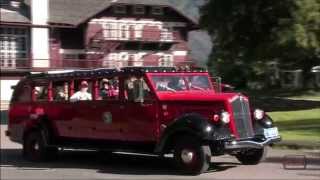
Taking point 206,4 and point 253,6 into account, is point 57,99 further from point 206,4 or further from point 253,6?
point 206,4

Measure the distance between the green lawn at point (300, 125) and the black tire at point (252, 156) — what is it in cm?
510

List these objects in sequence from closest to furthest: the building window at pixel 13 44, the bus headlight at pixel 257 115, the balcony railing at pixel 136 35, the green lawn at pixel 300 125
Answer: the bus headlight at pixel 257 115 < the green lawn at pixel 300 125 < the building window at pixel 13 44 < the balcony railing at pixel 136 35

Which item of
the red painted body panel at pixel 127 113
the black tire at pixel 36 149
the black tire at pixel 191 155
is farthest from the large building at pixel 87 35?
the black tire at pixel 191 155

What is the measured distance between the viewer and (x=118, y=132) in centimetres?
1608

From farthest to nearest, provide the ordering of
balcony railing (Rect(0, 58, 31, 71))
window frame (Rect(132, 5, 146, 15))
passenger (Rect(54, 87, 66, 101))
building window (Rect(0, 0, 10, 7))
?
window frame (Rect(132, 5, 146, 15))
building window (Rect(0, 0, 10, 7))
balcony railing (Rect(0, 58, 31, 71))
passenger (Rect(54, 87, 66, 101))

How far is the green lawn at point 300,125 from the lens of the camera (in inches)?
880

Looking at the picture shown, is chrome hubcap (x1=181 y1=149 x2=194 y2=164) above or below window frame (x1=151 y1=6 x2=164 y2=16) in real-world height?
below

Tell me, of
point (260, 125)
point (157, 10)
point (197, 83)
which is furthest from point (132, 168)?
point (157, 10)

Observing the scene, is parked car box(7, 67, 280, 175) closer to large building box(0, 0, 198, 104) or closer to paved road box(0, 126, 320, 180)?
paved road box(0, 126, 320, 180)

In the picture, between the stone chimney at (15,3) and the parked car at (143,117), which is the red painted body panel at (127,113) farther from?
the stone chimney at (15,3)

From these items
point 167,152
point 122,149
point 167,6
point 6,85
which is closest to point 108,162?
point 122,149

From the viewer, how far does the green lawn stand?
22.4m

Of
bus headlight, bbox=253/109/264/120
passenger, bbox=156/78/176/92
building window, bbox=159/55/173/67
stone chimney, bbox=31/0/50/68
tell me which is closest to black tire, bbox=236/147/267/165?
bus headlight, bbox=253/109/264/120

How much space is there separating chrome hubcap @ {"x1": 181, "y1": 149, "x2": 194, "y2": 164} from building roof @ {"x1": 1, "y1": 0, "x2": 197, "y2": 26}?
47747 mm
